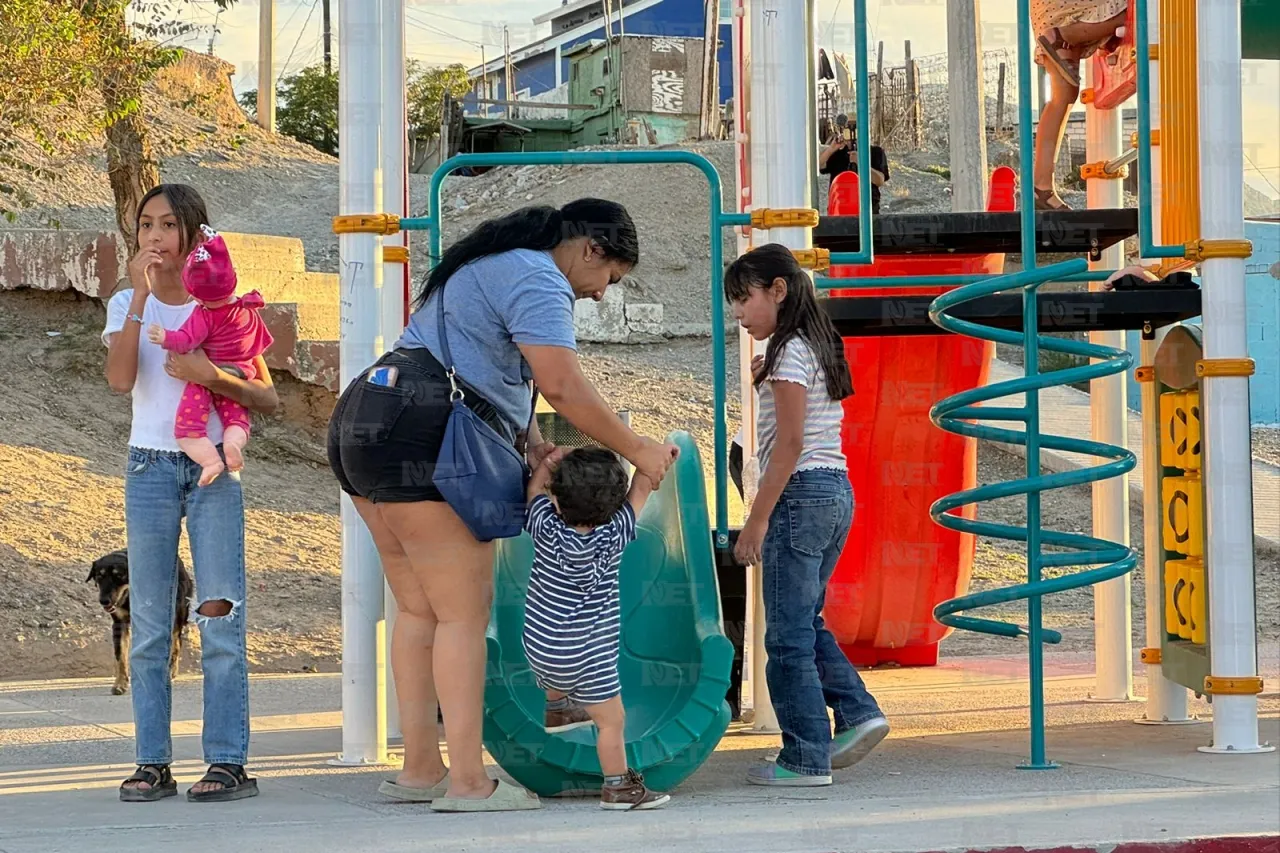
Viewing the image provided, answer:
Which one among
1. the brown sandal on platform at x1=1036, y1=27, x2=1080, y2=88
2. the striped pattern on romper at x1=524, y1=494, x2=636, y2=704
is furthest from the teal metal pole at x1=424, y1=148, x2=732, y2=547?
the brown sandal on platform at x1=1036, y1=27, x2=1080, y2=88

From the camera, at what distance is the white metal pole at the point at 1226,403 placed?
5.44 meters

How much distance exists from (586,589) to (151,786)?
55.6 inches

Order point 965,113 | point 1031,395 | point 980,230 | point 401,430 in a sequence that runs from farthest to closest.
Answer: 1. point 965,113
2. point 980,230
3. point 1031,395
4. point 401,430

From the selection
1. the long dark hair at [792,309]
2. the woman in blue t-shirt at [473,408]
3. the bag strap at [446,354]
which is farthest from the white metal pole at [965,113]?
the bag strap at [446,354]

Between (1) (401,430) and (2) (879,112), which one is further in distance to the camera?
(2) (879,112)

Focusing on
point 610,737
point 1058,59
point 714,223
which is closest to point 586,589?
point 610,737

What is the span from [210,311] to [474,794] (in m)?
1.60

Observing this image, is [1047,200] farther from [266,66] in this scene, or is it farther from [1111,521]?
[266,66]

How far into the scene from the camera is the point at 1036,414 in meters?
5.41

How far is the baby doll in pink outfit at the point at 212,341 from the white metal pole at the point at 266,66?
24.9 metres

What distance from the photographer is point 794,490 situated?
5.02 metres

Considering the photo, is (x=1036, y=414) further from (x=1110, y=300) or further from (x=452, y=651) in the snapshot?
(x=452, y=651)

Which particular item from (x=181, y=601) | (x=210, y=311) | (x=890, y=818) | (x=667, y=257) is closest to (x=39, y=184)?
(x=667, y=257)

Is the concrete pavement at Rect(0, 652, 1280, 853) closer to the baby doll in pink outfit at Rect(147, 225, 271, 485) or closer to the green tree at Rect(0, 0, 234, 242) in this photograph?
the baby doll in pink outfit at Rect(147, 225, 271, 485)
